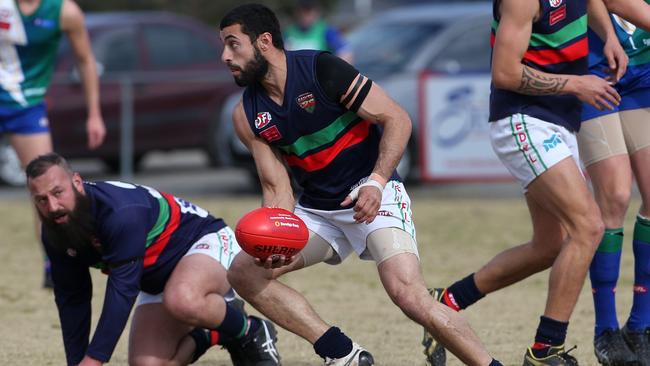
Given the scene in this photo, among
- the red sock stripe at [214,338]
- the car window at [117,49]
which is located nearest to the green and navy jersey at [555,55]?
the red sock stripe at [214,338]

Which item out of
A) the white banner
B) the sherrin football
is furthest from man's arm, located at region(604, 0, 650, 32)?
the white banner

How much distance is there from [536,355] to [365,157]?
1156 mm

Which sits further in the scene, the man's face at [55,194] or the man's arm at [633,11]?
the man's arm at [633,11]

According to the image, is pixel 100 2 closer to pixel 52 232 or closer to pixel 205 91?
pixel 205 91

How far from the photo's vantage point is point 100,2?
24.5m

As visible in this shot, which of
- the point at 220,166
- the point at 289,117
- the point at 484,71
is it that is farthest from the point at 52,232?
the point at 220,166

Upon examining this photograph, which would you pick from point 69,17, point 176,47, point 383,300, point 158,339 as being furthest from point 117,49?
point 158,339

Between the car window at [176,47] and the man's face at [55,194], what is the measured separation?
934cm

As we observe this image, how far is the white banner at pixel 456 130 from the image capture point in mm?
12500

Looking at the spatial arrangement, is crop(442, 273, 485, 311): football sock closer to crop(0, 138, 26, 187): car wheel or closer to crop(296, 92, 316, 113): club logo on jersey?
crop(296, 92, 316, 113): club logo on jersey

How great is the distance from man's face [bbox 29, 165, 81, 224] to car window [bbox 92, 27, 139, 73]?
8959 millimetres

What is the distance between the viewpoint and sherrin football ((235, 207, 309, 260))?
209 inches

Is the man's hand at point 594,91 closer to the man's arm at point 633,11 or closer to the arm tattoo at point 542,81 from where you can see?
the arm tattoo at point 542,81

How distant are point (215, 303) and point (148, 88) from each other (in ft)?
27.8
